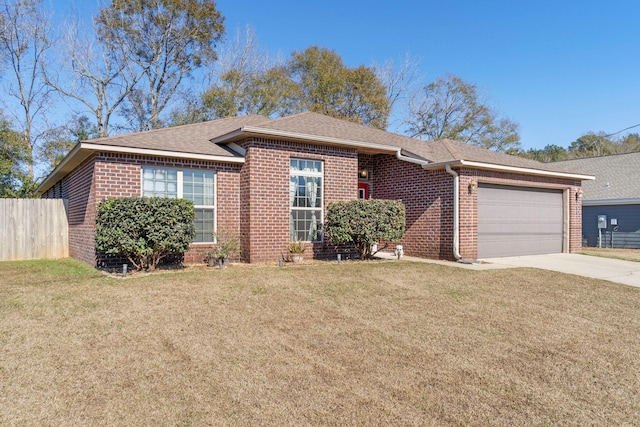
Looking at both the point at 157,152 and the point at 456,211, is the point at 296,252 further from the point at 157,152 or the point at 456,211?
the point at 456,211

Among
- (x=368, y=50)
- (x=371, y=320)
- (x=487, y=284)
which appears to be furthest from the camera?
(x=368, y=50)

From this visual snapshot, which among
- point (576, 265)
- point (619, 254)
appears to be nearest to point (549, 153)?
point (619, 254)

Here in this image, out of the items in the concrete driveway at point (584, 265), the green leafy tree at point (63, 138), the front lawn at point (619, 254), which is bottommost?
the front lawn at point (619, 254)

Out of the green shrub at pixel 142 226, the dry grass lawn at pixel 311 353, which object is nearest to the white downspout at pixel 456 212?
the dry grass lawn at pixel 311 353

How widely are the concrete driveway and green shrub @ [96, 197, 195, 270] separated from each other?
25.7 ft

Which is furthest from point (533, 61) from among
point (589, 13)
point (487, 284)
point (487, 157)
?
point (487, 284)

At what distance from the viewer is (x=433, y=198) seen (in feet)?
39.7

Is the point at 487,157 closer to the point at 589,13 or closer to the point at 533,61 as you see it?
the point at 589,13

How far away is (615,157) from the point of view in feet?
73.8

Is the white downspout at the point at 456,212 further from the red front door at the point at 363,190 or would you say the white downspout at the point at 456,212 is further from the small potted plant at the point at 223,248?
the small potted plant at the point at 223,248

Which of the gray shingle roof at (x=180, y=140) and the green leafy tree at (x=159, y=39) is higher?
the green leafy tree at (x=159, y=39)

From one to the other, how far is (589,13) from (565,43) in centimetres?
316

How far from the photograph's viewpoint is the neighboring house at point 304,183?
383 inches

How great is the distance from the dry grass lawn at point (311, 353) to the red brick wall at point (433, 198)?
3780mm
